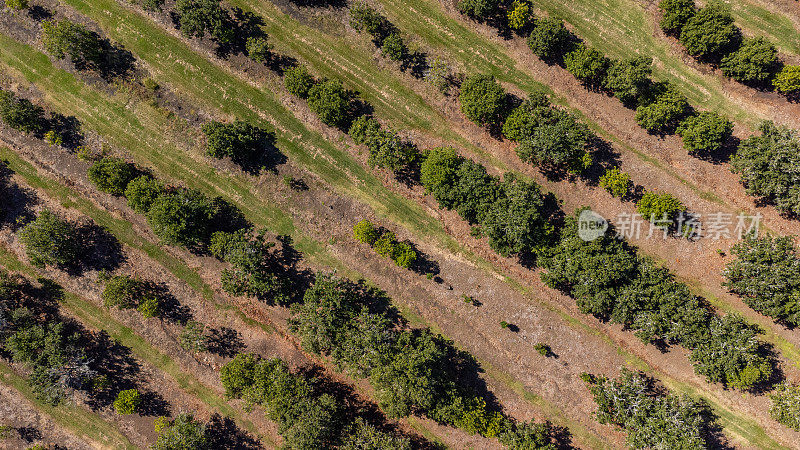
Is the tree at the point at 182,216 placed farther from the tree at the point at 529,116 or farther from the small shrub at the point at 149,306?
the tree at the point at 529,116

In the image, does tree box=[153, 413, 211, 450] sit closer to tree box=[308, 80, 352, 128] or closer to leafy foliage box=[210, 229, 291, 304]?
leafy foliage box=[210, 229, 291, 304]

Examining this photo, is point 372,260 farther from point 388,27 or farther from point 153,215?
point 388,27

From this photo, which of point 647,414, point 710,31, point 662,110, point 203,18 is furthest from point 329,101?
point 647,414

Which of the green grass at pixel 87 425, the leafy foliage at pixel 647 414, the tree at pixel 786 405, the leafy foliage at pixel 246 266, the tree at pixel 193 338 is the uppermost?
the tree at pixel 786 405

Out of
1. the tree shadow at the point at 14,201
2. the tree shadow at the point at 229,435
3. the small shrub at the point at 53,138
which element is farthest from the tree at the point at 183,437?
the small shrub at the point at 53,138

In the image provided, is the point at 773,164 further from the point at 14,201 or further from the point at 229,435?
the point at 14,201

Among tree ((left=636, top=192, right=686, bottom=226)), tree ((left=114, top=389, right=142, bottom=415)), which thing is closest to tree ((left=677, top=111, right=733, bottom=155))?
tree ((left=636, top=192, right=686, bottom=226))

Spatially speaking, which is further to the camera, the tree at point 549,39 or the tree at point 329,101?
the tree at point 549,39
